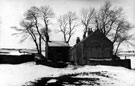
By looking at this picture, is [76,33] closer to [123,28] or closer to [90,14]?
[90,14]

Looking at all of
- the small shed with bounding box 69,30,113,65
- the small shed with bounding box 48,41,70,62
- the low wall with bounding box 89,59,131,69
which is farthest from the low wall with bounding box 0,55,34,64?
the low wall with bounding box 89,59,131,69

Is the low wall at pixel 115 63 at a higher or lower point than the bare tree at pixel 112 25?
lower

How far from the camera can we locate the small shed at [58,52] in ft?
121

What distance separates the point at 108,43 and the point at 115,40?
4.33 meters

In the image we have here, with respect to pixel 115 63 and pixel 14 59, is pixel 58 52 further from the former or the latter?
pixel 115 63

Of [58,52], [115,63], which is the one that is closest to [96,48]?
[115,63]

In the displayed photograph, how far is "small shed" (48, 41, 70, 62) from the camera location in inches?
1451

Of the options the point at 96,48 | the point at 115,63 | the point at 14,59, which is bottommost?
the point at 115,63

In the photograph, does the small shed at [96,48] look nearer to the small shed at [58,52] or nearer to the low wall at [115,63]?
the low wall at [115,63]

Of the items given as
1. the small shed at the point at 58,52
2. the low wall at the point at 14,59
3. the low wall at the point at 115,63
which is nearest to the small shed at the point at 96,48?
the low wall at the point at 115,63

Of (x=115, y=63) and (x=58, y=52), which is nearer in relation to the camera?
(x=115, y=63)

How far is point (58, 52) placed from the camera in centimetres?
3700

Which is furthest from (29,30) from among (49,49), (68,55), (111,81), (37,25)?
(111,81)

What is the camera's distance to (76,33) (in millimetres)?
41594
